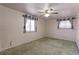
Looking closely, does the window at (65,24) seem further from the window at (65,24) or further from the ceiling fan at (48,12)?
the ceiling fan at (48,12)

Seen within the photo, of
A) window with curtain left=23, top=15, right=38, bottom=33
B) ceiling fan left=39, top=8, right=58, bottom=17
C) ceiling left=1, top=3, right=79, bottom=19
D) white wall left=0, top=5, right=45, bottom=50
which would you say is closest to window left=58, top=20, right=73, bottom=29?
ceiling left=1, top=3, right=79, bottom=19

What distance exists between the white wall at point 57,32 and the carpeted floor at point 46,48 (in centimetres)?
9

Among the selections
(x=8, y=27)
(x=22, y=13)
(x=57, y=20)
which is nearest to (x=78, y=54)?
(x=57, y=20)

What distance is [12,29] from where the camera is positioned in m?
1.83

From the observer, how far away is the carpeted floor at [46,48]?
70.2 inches

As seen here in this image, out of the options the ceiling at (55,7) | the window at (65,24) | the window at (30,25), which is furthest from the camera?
the window at (30,25)

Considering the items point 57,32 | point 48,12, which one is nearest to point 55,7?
point 48,12

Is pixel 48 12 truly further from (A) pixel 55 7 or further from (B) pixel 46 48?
(B) pixel 46 48

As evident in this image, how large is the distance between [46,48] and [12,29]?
82 centimetres

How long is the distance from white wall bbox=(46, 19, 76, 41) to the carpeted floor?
9 centimetres

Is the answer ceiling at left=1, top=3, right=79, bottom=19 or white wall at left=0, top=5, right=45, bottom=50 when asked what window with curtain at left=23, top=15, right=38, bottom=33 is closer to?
white wall at left=0, top=5, right=45, bottom=50

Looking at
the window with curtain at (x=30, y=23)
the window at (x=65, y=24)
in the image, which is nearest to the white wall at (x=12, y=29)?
the window with curtain at (x=30, y=23)

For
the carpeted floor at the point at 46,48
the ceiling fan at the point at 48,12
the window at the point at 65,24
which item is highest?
Answer: the ceiling fan at the point at 48,12

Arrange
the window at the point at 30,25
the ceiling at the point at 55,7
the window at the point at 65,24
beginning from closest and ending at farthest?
the ceiling at the point at 55,7 < the window at the point at 65,24 < the window at the point at 30,25
